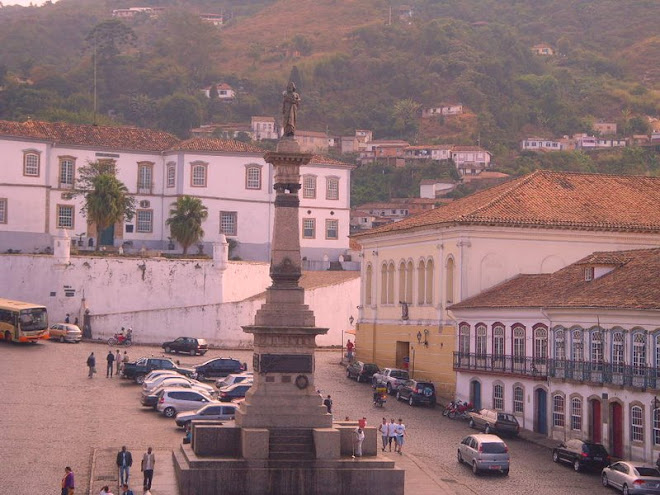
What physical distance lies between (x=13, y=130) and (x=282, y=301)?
5195 centimetres

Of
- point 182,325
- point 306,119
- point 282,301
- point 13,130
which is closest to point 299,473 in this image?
point 282,301

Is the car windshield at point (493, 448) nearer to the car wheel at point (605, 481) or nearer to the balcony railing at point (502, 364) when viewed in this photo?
the car wheel at point (605, 481)

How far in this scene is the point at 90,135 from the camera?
89562 mm

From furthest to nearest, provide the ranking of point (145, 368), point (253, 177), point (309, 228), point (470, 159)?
point (470, 159), point (309, 228), point (253, 177), point (145, 368)

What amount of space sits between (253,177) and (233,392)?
42.8m

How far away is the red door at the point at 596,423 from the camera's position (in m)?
43.9

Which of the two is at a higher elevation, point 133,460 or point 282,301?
point 282,301

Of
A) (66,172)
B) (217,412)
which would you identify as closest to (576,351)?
(217,412)

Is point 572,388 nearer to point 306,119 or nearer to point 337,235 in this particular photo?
point 337,235

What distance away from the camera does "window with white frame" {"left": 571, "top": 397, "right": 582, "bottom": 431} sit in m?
45.4

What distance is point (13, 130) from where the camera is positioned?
84.6 meters

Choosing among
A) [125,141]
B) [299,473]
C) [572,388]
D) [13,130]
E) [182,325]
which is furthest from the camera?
[125,141]

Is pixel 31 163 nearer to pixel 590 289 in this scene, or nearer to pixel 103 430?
pixel 103 430

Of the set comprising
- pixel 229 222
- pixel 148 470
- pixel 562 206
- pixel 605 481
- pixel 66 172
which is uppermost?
pixel 66 172
